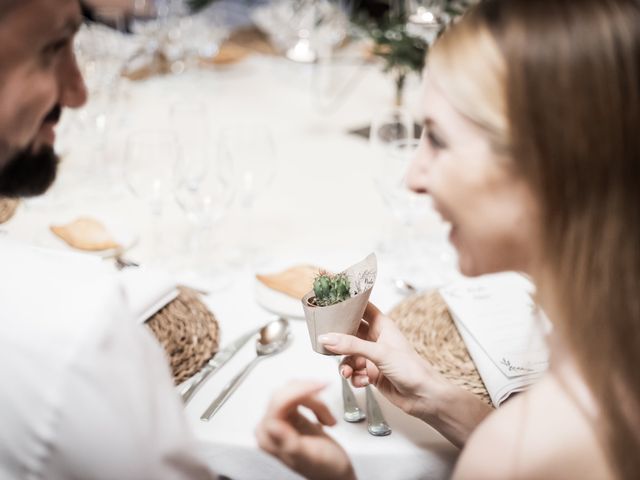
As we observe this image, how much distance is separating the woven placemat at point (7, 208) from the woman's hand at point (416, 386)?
0.98m

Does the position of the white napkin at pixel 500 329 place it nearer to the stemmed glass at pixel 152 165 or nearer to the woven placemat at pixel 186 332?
the woven placemat at pixel 186 332

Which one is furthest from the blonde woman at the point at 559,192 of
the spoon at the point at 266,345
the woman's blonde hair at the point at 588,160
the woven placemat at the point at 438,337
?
the spoon at the point at 266,345

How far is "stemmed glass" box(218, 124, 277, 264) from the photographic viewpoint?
153 centimetres

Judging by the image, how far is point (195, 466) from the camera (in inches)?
32.3

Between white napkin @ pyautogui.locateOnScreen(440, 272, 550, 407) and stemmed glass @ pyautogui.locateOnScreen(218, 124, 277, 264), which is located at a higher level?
stemmed glass @ pyautogui.locateOnScreen(218, 124, 277, 264)

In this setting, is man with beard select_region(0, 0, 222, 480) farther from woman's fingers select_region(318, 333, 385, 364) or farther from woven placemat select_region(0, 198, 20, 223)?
woven placemat select_region(0, 198, 20, 223)

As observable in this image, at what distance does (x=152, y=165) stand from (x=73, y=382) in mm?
864

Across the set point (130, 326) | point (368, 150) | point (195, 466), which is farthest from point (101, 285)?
point (368, 150)

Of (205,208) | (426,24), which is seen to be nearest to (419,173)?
(205,208)

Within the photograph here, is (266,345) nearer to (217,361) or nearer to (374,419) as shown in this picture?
(217,361)

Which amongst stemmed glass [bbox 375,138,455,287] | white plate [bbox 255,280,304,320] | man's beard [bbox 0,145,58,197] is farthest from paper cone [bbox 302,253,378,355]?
man's beard [bbox 0,145,58,197]

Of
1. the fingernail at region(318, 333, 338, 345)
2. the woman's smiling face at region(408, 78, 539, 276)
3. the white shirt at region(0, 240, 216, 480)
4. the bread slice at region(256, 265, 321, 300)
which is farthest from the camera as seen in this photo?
the bread slice at region(256, 265, 321, 300)

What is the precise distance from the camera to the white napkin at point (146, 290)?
1.21m

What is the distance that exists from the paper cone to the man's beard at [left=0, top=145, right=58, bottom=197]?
0.51 meters
